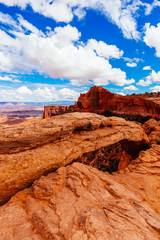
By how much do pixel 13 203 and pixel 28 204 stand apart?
0.98 metres

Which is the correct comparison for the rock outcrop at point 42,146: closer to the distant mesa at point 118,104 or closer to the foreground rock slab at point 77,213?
the foreground rock slab at point 77,213

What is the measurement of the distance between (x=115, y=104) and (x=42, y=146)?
4082cm

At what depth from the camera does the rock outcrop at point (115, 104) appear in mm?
33406

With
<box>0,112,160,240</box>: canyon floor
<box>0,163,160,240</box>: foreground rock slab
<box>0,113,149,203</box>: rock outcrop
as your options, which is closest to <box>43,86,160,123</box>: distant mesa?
<box>0,112,160,240</box>: canyon floor

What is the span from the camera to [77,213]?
15.1 feet

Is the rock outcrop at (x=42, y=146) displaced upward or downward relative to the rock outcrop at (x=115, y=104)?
downward

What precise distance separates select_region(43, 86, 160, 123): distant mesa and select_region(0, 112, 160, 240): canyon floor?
2583 centimetres

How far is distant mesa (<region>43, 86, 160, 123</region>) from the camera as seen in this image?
1307 inches

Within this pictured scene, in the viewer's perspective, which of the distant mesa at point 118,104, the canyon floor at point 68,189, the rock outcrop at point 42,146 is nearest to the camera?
the canyon floor at point 68,189

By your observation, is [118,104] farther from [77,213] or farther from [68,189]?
[77,213]

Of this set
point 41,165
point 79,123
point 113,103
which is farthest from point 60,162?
point 113,103

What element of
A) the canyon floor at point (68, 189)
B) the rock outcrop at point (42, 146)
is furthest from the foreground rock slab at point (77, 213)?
the rock outcrop at point (42, 146)

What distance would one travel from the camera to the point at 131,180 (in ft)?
28.0

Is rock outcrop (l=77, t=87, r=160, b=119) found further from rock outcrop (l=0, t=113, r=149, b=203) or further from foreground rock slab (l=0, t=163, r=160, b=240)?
foreground rock slab (l=0, t=163, r=160, b=240)
